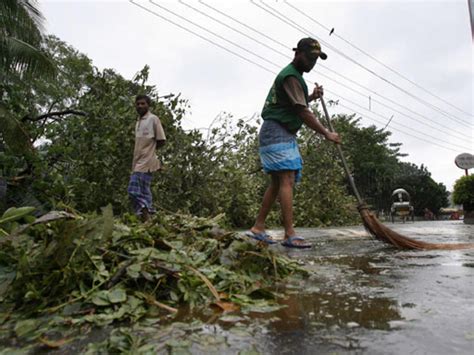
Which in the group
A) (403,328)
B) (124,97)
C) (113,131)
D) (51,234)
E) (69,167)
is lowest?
(403,328)

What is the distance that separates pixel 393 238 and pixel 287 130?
139 centimetres

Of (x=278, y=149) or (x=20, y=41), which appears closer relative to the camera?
(x=278, y=149)

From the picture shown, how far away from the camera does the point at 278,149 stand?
11.4ft

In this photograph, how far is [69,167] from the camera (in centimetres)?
536

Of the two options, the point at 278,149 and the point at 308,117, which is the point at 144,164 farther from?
the point at 308,117

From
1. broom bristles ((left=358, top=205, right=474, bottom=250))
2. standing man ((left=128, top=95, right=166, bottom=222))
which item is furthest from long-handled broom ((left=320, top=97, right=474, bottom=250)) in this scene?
standing man ((left=128, top=95, right=166, bottom=222))

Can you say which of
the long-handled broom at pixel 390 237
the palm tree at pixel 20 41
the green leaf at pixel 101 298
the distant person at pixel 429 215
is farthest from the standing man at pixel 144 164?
the distant person at pixel 429 215

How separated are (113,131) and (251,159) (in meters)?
4.49

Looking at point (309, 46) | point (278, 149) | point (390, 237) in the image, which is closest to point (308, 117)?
point (278, 149)

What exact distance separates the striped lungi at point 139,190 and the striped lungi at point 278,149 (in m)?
1.75

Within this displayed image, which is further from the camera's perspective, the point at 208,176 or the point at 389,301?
the point at 208,176

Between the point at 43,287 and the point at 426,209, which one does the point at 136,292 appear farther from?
the point at 426,209

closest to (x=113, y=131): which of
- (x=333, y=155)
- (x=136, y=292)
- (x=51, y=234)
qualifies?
(x=51, y=234)

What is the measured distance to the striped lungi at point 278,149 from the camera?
343 centimetres
